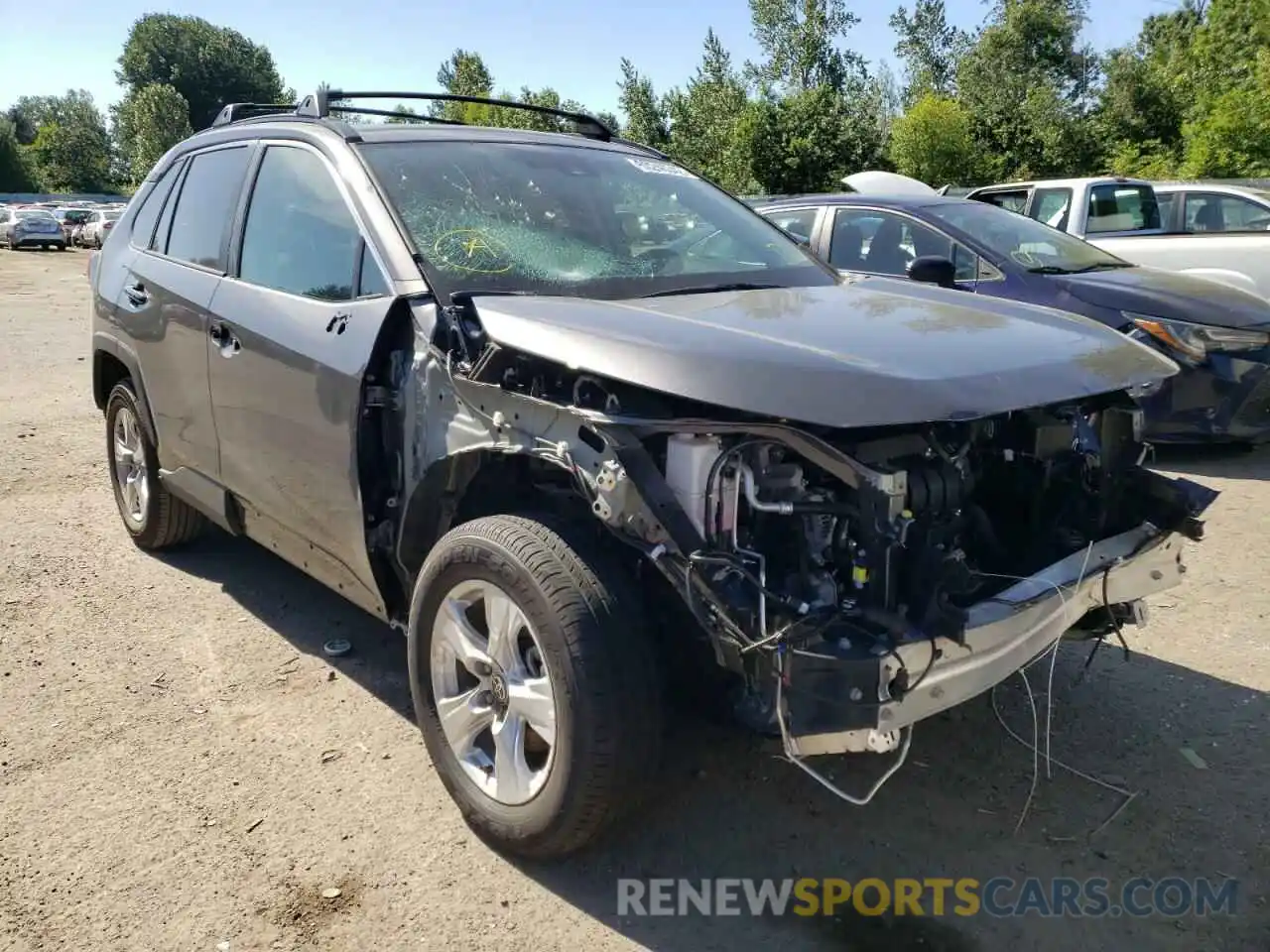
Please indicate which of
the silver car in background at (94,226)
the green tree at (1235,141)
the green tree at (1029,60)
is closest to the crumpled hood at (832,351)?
the green tree at (1235,141)

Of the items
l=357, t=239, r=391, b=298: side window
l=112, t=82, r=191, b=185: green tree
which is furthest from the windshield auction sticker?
l=112, t=82, r=191, b=185: green tree

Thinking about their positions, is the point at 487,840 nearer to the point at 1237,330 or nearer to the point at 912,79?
the point at 1237,330

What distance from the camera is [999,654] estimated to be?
252 cm

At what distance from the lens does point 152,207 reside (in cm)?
485

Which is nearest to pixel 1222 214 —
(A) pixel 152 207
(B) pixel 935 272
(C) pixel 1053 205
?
(C) pixel 1053 205

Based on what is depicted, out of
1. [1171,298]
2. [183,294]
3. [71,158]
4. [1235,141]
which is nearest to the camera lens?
[183,294]

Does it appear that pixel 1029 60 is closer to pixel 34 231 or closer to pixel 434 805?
pixel 34 231

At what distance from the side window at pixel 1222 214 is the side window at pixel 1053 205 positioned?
1.57m

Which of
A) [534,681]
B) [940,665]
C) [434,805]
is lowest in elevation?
[434,805]

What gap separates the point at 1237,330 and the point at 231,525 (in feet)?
19.1

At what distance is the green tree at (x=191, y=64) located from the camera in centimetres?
7500

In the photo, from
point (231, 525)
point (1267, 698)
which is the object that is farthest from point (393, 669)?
point (1267, 698)

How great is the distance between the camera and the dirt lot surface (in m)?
2.61

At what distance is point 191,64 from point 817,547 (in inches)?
3361
